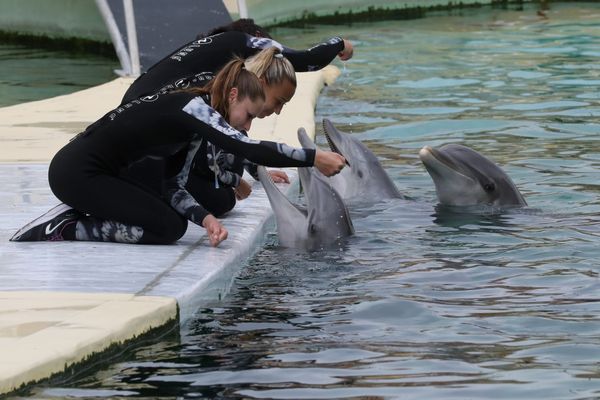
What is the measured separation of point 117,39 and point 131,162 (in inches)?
268

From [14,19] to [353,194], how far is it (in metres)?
10.0

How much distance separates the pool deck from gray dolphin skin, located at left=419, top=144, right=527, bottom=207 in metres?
0.95

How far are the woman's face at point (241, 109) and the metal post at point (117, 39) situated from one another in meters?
6.57

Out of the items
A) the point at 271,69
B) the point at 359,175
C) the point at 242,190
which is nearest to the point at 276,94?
the point at 271,69

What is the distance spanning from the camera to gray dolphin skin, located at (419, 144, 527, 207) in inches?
300

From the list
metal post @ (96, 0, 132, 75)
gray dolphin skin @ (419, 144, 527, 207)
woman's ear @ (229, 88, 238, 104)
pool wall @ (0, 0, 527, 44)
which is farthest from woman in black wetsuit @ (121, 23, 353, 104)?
pool wall @ (0, 0, 527, 44)

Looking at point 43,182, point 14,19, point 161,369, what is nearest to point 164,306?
point 161,369

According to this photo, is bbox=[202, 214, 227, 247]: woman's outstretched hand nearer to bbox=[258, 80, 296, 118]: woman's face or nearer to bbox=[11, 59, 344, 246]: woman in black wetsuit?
bbox=[11, 59, 344, 246]: woman in black wetsuit

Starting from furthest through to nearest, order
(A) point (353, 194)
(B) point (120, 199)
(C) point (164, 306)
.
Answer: (A) point (353, 194), (B) point (120, 199), (C) point (164, 306)

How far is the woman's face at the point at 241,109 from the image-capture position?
5.92 metres

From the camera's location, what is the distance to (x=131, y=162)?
20.2ft

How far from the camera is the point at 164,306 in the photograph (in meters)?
5.02

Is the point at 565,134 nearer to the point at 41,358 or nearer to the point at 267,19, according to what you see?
the point at 41,358

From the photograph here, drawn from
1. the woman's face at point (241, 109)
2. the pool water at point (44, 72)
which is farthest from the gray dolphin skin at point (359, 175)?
the pool water at point (44, 72)
